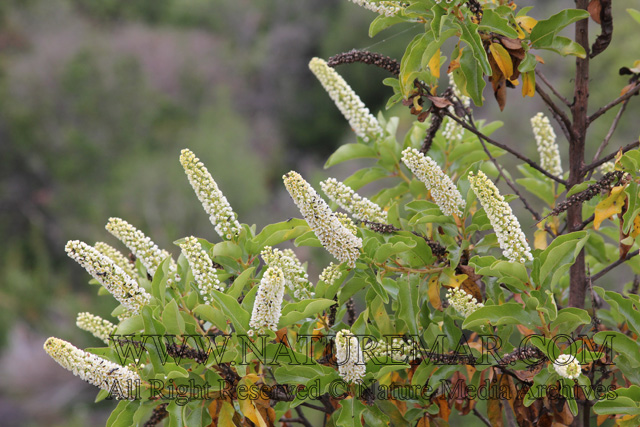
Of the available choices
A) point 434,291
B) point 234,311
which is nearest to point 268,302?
point 234,311

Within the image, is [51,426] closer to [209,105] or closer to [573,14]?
[209,105]

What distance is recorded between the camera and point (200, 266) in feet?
4.33

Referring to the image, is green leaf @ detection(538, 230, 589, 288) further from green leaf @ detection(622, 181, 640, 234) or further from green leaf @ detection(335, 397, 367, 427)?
green leaf @ detection(335, 397, 367, 427)

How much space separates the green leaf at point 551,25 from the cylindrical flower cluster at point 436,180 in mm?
345

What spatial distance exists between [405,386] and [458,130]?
27.9 inches

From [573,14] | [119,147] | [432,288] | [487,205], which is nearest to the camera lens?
[487,205]

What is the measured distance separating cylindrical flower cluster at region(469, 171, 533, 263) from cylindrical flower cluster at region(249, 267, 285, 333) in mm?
407

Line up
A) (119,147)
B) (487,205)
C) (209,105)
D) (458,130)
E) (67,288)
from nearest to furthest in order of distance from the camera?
(487,205) < (458,130) < (67,288) < (119,147) < (209,105)

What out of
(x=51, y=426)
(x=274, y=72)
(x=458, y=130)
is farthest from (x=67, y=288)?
(x=458, y=130)

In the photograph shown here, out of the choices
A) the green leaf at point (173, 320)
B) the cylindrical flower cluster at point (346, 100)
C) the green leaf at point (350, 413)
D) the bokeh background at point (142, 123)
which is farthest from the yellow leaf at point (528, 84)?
the bokeh background at point (142, 123)

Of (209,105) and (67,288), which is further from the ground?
(209,105)

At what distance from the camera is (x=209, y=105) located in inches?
632

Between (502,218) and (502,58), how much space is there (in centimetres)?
36

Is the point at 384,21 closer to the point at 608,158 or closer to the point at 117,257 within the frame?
the point at 608,158
